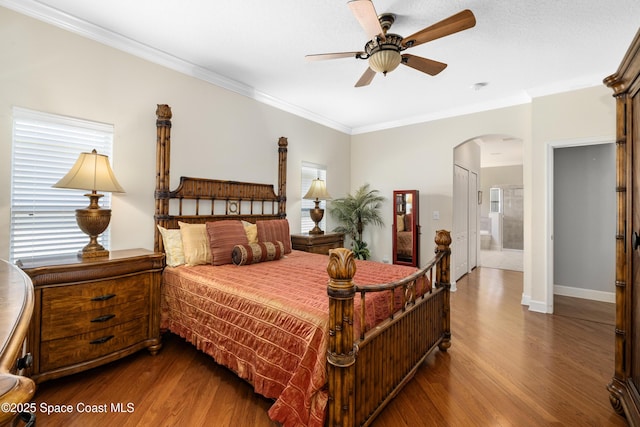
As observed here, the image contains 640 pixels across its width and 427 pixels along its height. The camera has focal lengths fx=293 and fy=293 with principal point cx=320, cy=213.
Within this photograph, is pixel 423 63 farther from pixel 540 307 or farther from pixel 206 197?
pixel 540 307

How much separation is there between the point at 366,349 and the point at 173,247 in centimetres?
217

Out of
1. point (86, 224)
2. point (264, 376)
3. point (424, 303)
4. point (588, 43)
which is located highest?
point (588, 43)

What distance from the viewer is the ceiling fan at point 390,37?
1.90m

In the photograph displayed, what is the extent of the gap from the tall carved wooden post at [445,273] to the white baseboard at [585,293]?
3231mm

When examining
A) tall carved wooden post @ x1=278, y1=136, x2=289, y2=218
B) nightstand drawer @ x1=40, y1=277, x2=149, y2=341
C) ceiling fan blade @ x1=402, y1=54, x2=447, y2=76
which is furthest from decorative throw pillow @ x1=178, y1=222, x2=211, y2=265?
ceiling fan blade @ x1=402, y1=54, x2=447, y2=76

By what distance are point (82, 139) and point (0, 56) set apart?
735 mm

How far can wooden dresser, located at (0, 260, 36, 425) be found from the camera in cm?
41

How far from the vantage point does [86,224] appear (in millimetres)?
2361

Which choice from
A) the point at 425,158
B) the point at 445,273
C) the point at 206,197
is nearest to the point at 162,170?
the point at 206,197

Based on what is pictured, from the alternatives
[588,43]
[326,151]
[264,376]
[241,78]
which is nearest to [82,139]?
[241,78]

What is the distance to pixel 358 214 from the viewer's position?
5398 mm

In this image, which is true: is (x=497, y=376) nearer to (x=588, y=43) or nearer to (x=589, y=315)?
(x=589, y=315)

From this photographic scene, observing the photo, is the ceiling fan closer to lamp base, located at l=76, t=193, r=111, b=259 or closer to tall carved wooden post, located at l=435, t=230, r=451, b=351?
tall carved wooden post, located at l=435, t=230, r=451, b=351

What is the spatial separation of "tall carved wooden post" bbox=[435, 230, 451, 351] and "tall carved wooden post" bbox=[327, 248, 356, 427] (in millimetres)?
1512
